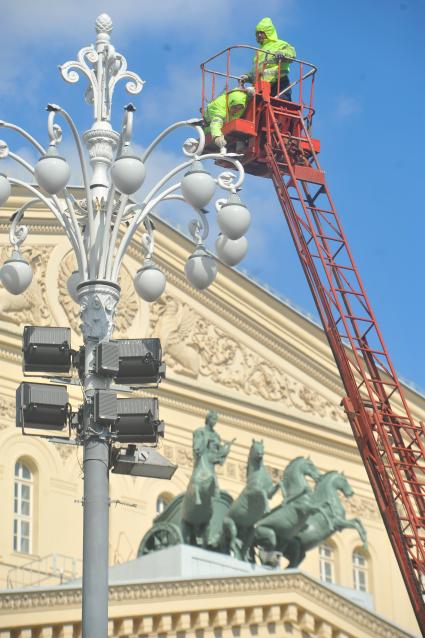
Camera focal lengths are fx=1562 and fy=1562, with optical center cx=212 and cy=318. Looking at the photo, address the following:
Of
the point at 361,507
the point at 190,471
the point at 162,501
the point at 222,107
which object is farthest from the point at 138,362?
the point at 361,507

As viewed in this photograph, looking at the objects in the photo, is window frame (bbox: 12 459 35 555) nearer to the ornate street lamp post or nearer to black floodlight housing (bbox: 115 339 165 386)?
the ornate street lamp post

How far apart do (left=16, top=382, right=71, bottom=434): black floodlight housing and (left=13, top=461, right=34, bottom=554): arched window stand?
17.0 m

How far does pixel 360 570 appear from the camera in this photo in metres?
36.2

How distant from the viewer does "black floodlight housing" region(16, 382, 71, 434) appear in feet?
39.0

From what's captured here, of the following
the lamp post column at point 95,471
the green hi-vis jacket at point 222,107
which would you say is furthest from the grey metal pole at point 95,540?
the green hi-vis jacket at point 222,107

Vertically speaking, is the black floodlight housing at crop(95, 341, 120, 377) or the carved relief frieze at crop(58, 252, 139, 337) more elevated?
the carved relief frieze at crop(58, 252, 139, 337)

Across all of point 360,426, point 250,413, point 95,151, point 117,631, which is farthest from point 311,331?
point 95,151

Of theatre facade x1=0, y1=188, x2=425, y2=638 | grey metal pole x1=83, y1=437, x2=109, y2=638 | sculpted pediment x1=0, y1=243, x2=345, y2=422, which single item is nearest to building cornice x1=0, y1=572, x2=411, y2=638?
theatre facade x1=0, y1=188, x2=425, y2=638

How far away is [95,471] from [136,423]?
514 mm

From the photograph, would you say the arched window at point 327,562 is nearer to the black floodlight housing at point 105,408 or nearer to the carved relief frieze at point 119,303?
the carved relief frieze at point 119,303

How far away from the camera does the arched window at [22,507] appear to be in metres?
28.8

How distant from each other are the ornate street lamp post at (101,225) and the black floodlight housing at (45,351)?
0.20m

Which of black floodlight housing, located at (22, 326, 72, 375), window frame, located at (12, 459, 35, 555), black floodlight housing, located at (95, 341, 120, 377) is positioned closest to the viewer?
black floodlight housing, located at (95, 341, 120, 377)

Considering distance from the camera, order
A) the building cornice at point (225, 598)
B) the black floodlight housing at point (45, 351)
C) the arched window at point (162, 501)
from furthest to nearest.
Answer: the arched window at point (162, 501) → the building cornice at point (225, 598) → the black floodlight housing at point (45, 351)
